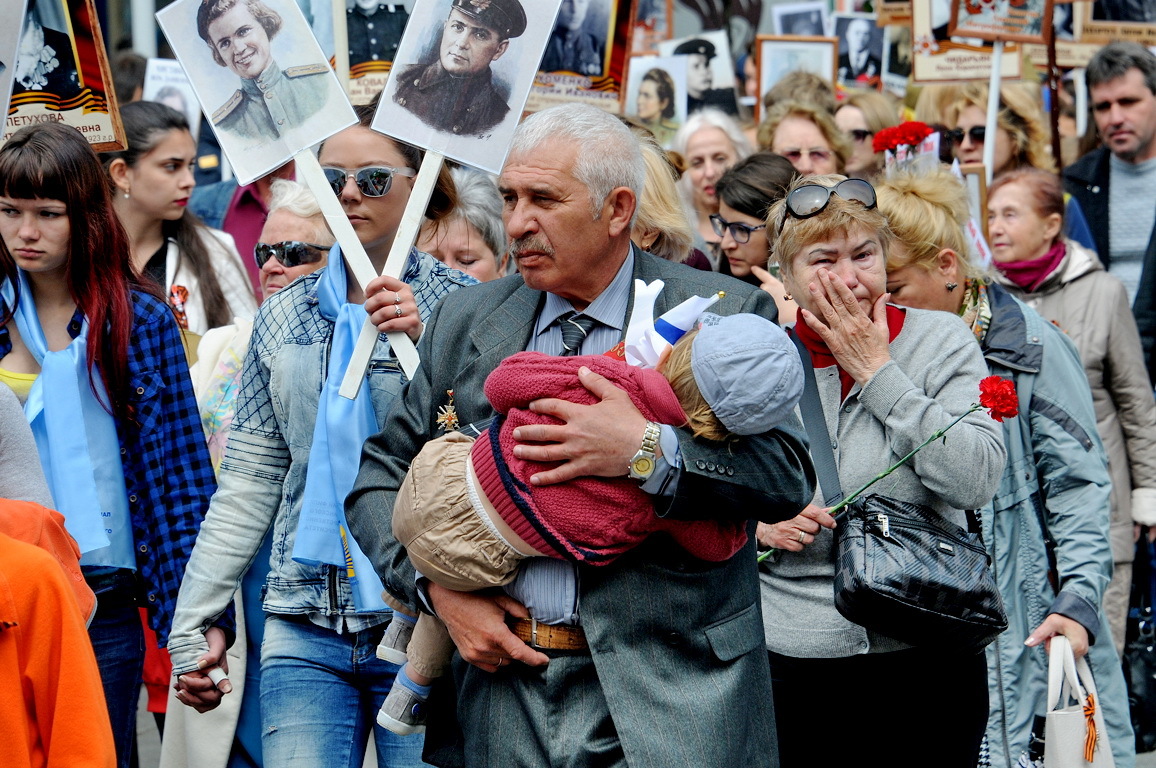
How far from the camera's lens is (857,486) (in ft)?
11.6

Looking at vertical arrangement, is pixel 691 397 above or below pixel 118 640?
above

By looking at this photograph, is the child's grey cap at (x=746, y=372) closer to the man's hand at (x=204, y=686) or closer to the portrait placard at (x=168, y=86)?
the man's hand at (x=204, y=686)

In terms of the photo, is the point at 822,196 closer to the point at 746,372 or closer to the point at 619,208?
the point at 619,208

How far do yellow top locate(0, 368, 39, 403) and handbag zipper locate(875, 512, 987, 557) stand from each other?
2.25m

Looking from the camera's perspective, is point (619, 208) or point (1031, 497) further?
point (1031, 497)

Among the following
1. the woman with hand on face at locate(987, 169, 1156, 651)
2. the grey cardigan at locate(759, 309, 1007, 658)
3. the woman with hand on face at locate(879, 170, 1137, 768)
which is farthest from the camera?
the woman with hand on face at locate(987, 169, 1156, 651)

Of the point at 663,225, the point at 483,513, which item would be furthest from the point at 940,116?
the point at 483,513

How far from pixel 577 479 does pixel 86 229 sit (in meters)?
2.04

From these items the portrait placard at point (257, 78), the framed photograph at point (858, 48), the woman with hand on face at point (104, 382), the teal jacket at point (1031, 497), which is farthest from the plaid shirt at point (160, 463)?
the framed photograph at point (858, 48)

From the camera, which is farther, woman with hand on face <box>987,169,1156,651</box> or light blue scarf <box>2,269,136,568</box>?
woman with hand on face <box>987,169,1156,651</box>

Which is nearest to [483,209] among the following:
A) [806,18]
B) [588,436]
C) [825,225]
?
[825,225]

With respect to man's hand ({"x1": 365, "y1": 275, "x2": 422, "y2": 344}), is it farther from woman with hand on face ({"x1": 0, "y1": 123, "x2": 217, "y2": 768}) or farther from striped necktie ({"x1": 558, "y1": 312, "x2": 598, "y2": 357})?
woman with hand on face ({"x1": 0, "y1": 123, "x2": 217, "y2": 768})

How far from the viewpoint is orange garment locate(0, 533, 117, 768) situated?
2.74 meters

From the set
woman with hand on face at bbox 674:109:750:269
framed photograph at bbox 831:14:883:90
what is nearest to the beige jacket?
woman with hand on face at bbox 674:109:750:269
